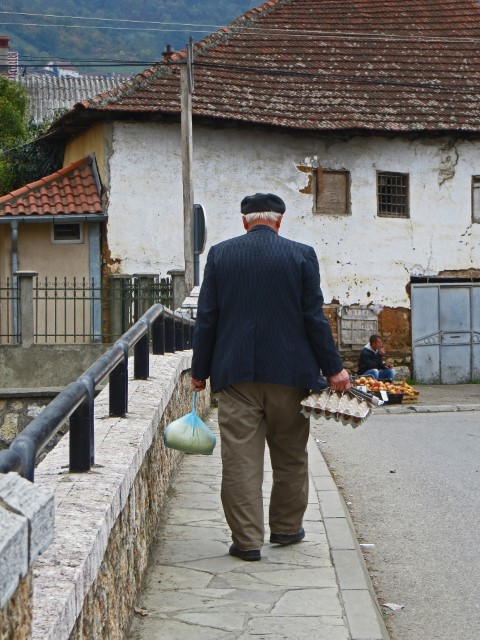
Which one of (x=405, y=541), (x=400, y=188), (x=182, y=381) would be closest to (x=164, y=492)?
(x=405, y=541)

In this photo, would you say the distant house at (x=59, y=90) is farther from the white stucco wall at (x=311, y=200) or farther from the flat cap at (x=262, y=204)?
the flat cap at (x=262, y=204)

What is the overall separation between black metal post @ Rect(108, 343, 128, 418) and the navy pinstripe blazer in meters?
0.41

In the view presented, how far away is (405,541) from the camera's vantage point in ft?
25.1

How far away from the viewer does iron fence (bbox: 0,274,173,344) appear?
803 inches

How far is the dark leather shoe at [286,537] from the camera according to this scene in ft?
22.5

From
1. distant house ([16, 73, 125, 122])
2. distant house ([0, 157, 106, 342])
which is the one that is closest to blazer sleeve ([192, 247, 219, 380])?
distant house ([0, 157, 106, 342])

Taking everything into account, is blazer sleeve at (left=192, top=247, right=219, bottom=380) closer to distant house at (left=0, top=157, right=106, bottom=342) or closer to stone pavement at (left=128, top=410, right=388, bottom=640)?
stone pavement at (left=128, top=410, right=388, bottom=640)

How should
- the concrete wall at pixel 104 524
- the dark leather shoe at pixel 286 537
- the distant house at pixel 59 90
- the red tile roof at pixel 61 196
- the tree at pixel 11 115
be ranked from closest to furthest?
the concrete wall at pixel 104 524, the dark leather shoe at pixel 286 537, the red tile roof at pixel 61 196, the tree at pixel 11 115, the distant house at pixel 59 90

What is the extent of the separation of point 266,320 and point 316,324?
275 millimetres

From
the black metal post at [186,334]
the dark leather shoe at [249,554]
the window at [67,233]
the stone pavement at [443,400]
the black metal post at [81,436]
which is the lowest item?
the stone pavement at [443,400]

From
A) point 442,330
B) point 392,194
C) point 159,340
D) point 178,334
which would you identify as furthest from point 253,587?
point 392,194

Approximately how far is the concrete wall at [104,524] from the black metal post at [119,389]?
0.29 feet

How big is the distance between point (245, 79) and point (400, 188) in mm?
4301

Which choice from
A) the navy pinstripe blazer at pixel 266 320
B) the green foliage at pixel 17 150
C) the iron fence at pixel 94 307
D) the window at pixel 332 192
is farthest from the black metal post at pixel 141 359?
the green foliage at pixel 17 150
